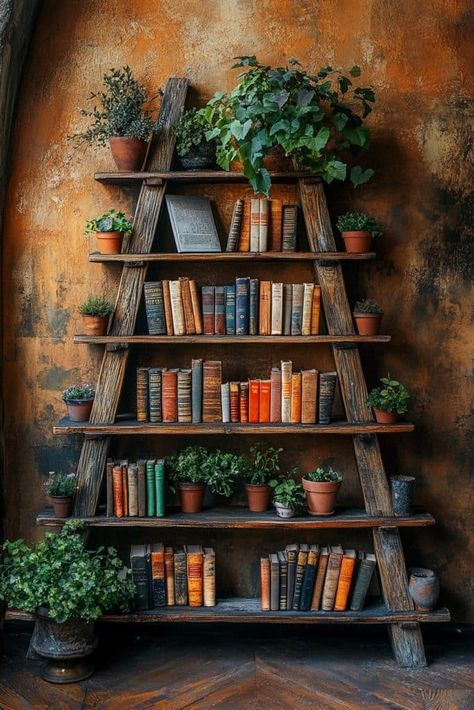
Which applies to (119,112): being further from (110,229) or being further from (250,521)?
(250,521)

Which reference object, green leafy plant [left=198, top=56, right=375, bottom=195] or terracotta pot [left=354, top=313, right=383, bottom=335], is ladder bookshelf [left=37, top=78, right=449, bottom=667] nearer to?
terracotta pot [left=354, top=313, right=383, bottom=335]

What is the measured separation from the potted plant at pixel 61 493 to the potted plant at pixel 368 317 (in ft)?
5.13

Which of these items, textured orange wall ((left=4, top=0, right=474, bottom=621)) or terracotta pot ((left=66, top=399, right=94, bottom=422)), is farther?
textured orange wall ((left=4, top=0, right=474, bottom=621))

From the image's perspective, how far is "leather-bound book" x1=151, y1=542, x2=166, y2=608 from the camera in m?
3.88

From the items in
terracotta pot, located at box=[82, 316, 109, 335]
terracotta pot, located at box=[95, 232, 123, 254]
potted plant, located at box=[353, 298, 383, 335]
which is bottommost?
terracotta pot, located at box=[82, 316, 109, 335]

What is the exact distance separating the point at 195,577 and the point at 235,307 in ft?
4.28

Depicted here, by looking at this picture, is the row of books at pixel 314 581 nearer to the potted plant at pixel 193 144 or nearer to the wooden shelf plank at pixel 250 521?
the wooden shelf plank at pixel 250 521

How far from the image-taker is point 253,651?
3.94 metres

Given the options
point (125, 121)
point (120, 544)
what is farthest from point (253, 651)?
point (125, 121)

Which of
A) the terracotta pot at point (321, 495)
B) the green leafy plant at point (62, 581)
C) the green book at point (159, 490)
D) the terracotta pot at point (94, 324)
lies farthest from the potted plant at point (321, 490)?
the terracotta pot at point (94, 324)

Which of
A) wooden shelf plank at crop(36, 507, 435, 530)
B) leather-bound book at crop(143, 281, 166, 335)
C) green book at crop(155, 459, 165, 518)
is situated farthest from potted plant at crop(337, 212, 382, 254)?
green book at crop(155, 459, 165, 518)

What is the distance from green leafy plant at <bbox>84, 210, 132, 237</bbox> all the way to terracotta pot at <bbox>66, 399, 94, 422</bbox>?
82cm

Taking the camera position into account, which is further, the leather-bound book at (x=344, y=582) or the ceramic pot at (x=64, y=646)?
the leather-bound book at (x=344, y=582)

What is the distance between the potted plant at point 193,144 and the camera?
387cm
